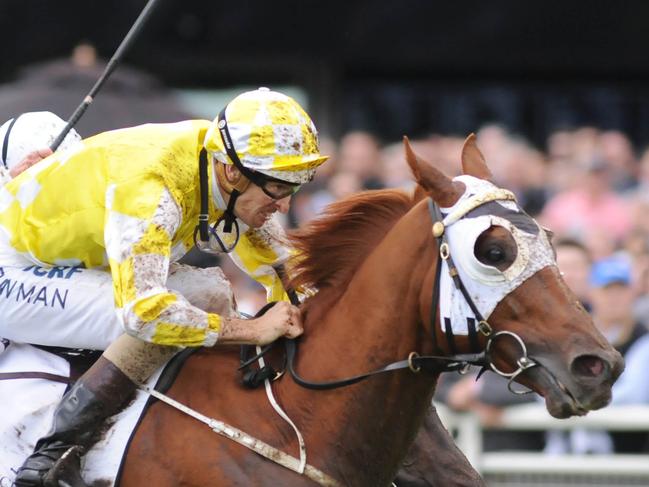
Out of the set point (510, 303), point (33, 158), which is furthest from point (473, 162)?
point (33, 158)

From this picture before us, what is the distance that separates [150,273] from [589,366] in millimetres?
1389

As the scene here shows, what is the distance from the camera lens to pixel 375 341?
15.8 ft

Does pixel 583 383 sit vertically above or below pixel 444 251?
below

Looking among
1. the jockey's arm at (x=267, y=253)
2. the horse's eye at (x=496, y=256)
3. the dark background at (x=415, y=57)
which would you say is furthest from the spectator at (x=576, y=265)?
the dark background at (x=415, y=57)

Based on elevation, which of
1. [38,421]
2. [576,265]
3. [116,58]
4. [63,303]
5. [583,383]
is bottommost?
[576,265]

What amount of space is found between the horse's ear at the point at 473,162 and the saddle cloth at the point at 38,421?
123 cm

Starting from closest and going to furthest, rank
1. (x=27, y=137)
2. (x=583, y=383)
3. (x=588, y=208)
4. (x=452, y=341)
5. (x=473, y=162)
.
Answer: (x=583, y=383) → (x=452, y=341) → (x=473, y=162) → (x=27, y=137) → (x=588, y=208)

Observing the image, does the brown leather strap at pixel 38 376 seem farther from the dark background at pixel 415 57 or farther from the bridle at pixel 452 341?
the dark background at pixel 415 57

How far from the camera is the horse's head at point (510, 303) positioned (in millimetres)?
4434

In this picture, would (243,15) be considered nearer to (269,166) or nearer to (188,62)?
(188,62)

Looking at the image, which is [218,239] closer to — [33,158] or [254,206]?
[254,206]

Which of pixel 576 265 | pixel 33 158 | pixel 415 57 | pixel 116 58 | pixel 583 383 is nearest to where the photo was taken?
pixel 583 383

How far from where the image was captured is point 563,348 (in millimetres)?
4457

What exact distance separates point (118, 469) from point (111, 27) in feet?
26.7
